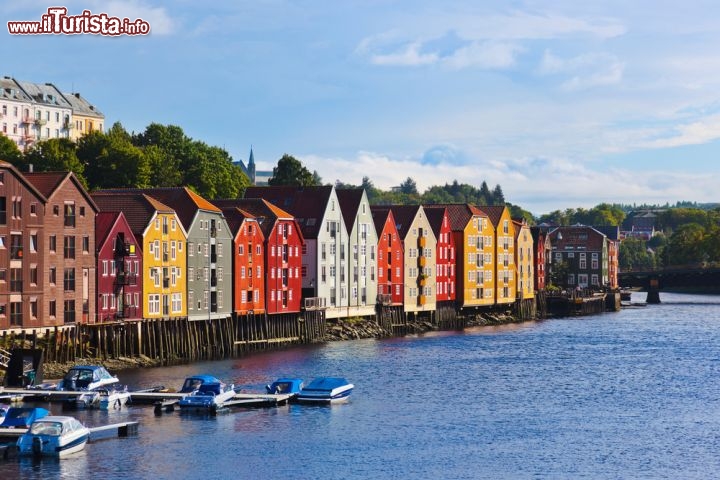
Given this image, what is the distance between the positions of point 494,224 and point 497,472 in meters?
129

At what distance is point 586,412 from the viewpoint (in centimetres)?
8612

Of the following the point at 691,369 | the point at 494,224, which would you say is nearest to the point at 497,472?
the point at 691,369

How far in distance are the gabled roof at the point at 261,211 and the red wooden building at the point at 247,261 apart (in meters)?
1.76

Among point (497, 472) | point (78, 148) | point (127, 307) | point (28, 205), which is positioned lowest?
point (497, 472)

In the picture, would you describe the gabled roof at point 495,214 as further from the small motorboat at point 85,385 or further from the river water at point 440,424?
the small motorboat at point 85,385

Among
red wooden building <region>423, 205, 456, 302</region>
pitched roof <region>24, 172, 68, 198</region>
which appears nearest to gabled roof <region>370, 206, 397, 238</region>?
red wooden building <region>423, 205, 456, 302</region>

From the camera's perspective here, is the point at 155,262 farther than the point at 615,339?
No

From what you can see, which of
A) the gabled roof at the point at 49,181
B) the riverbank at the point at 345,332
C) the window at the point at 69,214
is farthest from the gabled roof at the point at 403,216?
the gabled roof at the point at 49,181

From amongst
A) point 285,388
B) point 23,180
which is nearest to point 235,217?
point 23,180

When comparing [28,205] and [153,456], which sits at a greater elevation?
[28,205]

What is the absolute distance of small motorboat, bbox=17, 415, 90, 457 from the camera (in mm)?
65750

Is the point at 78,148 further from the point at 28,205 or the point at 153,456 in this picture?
the point at 153,456

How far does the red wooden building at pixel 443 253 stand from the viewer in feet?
568

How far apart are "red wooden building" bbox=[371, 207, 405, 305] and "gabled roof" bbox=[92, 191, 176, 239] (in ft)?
157
